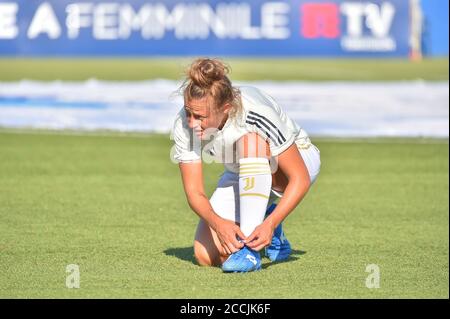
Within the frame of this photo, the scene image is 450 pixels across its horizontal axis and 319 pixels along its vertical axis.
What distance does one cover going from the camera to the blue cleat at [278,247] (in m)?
6.89

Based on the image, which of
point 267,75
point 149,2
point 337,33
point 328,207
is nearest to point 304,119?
point 337,33

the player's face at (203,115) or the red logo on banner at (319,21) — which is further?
the red logo on banner at (319,21)

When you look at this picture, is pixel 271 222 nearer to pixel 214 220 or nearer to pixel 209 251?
pixel 214 220

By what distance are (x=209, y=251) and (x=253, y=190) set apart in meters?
0.51

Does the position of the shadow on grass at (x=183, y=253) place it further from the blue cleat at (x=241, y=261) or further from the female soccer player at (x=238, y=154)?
the blue cleat at (x=241, y=261)

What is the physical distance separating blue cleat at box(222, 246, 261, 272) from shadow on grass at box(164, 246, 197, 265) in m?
0.45

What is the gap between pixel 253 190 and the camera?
21.3 feet

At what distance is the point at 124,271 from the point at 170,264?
1.22 feet

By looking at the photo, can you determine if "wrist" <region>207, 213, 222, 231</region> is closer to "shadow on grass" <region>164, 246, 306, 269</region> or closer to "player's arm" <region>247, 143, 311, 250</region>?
"player's arm" <region>247, 143, 311, 250</region>

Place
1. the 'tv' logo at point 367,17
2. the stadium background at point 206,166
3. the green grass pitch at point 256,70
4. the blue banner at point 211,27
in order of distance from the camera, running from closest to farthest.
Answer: the stadium background at point 206,166, the 'tv' logo at point 367,17, the blue banner at point 211,27, the green grass pitch at point 256,70

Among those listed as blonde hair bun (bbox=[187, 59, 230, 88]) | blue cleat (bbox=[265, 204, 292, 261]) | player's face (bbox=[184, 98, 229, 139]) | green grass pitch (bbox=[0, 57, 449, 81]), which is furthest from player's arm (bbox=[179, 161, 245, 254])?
green grass pitch (bbox=[0, 57, 449, 81])

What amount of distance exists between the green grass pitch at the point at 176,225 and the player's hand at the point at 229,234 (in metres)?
0.17

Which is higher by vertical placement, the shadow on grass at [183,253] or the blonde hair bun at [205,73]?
the blonde hair bun at [205,73]

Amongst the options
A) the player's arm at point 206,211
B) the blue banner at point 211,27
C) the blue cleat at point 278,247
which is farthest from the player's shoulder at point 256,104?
the blue banner at point 211,27
